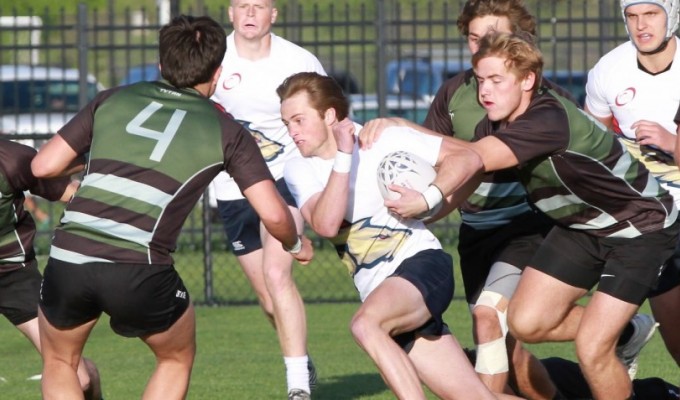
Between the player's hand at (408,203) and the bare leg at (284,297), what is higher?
the player's hand at (408,203)

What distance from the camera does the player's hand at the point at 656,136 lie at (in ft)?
22.9

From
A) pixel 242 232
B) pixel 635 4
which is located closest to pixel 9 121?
pixel 242 232

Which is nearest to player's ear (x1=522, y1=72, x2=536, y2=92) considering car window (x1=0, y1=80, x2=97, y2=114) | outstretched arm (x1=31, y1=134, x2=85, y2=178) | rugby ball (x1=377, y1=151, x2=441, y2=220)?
rugby ball (x1=377, y1=151, x2=441, y2=220)

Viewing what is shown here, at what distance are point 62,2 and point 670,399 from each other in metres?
23.9

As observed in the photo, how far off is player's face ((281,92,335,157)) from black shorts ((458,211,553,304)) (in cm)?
135

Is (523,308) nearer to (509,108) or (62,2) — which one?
(509,108)

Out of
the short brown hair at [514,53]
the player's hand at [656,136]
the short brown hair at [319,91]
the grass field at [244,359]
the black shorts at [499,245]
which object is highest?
the short brown hair at [514,53]

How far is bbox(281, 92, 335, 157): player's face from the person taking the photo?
259 inches

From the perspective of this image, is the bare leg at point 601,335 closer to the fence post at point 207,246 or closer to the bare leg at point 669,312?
the bare leg at point 669,312

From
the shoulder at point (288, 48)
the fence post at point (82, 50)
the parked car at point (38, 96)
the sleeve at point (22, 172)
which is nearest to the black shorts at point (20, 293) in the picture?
the sleeve at point (22, 172)

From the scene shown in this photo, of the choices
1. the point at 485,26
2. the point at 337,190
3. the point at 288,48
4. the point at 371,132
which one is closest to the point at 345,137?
the point at 337,190

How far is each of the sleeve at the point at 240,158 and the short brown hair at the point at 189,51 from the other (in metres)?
0.23

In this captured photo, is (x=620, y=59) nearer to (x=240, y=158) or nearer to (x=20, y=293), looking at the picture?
(x=240, y=158)

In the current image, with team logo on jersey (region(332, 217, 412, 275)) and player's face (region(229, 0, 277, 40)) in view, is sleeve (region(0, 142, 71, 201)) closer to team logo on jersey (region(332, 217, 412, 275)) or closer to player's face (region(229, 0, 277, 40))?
team logo on jersey (region(332, 217, 412, 275))
